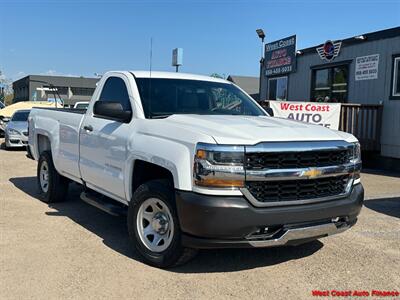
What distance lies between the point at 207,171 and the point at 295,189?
84 cm

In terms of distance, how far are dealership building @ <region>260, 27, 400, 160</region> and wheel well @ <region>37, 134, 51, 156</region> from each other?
879 cm

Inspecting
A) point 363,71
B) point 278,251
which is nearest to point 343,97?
point 363,71

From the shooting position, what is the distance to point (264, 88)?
65.7 ft

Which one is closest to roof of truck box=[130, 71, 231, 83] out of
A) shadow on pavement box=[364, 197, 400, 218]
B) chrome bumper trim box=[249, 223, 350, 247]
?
chrome bumper trim box=[249, 223, 350, 247]

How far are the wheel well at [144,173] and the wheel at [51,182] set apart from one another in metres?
2.66

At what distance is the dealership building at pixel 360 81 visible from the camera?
13.2 m

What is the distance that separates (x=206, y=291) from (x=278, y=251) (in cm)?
139

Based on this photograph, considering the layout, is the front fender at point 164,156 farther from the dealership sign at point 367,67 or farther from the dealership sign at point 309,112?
the dealership sign at point 367,67

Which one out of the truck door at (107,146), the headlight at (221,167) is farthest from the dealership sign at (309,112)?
the headlight at (221,167)

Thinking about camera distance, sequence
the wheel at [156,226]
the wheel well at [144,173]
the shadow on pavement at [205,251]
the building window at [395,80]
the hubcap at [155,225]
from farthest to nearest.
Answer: the building window at [395,80] < the wheel well at [144,173] < the shadow on pavement at [205,251] < the hubcap at [155,225] < the wheel at [156,226]

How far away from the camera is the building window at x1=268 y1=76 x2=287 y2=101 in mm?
18500

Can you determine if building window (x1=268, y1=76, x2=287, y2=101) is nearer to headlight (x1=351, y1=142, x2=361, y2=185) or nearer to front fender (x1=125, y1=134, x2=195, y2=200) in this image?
headlight (x1=351, y1=142, x2=361, y2=185)

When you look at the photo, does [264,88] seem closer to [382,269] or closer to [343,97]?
[343,97]

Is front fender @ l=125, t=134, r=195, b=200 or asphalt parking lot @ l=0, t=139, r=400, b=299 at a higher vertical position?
front fender @ l=125, t=134, r=195, b=200
